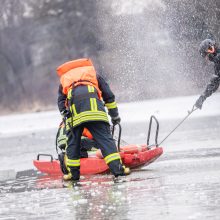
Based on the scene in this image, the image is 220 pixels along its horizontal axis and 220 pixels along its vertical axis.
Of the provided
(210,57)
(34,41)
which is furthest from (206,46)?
(34,41)

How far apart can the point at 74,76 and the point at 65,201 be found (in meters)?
2.17

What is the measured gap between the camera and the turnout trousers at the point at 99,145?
931cm

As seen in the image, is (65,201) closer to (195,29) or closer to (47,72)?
(195,29)

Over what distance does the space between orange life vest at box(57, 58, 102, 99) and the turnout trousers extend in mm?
401

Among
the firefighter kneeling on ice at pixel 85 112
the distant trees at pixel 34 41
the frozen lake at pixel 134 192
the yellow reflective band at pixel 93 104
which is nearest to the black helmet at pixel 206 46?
the frozen lake at pixel 134 192

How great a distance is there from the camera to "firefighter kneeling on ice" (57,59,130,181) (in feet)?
30.3

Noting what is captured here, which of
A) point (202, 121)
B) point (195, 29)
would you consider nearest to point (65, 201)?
point (202, 121)

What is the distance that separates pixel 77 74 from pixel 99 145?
89 cm

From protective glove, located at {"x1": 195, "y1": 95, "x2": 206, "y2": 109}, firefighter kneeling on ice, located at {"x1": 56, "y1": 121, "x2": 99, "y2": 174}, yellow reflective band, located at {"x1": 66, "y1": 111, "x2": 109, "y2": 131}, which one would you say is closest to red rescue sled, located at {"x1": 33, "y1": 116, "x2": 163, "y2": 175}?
firefighter kneeling on ice, located at {"x1": 56, "y1": 121, "x2": 99, "y2": 174}

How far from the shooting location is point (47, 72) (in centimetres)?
5950

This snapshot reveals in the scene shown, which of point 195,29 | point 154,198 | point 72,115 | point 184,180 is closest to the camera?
point 154,198

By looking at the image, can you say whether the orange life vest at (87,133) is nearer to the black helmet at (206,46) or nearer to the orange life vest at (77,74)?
the orange life vest at (77,74)

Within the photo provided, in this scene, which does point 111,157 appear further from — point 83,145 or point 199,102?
point 199,102

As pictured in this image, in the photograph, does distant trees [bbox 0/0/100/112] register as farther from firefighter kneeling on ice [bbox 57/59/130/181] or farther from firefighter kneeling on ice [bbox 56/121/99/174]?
firefighter kneeling on ice [bbox 57/59/130/181]
